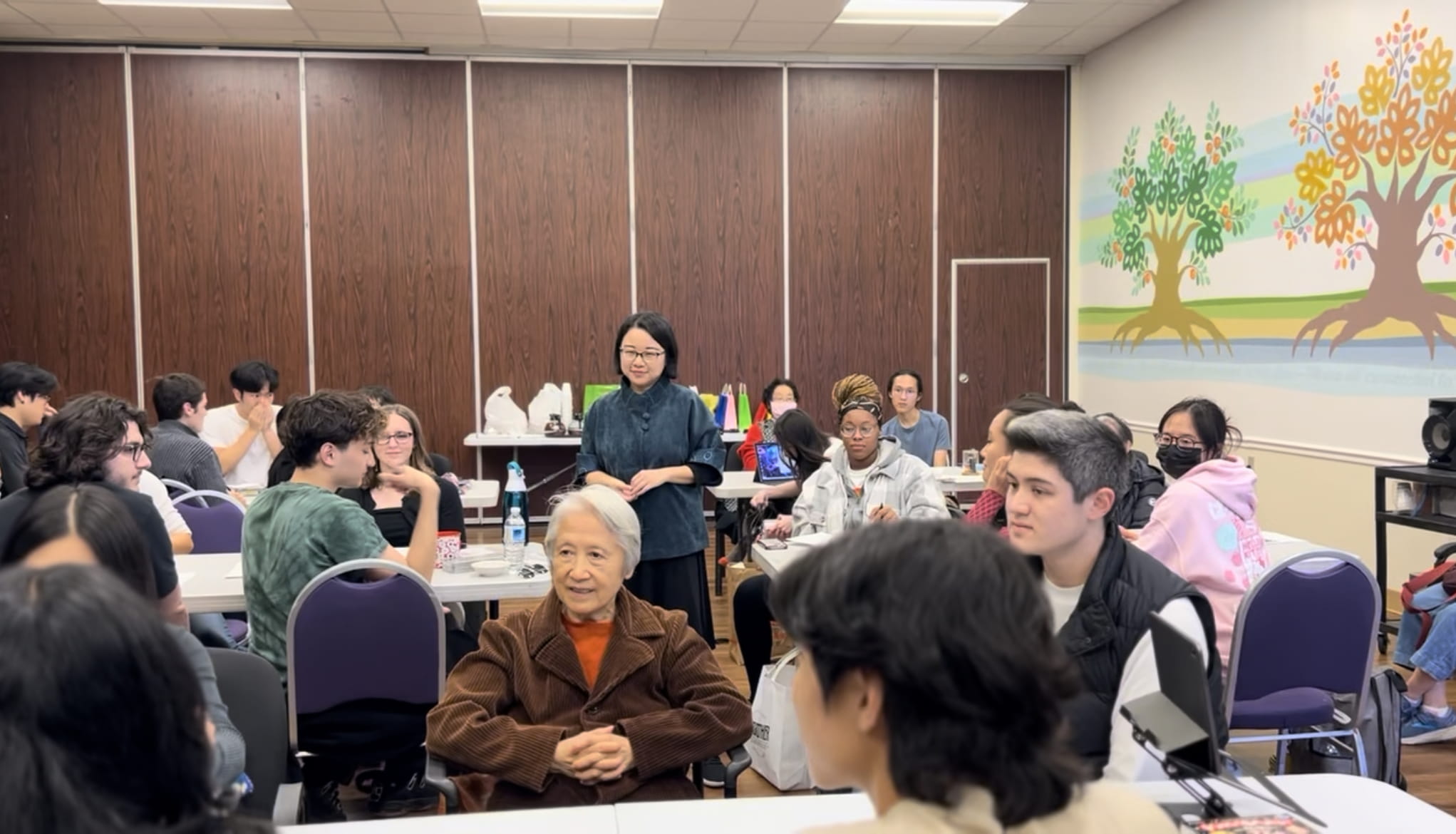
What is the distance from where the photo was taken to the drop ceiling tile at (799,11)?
25.6 ft

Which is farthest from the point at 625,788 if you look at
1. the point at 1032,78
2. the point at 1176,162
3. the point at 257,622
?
the point at 1032,78

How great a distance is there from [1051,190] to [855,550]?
920 centimetres

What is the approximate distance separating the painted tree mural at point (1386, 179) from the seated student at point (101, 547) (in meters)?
5.72

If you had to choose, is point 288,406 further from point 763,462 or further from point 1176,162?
point 1176,162

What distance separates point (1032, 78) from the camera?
9.63 meters

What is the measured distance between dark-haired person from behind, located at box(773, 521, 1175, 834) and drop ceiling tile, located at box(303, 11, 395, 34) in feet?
25.9

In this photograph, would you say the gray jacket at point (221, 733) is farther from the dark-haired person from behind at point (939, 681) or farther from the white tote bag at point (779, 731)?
the white tote bag at point (779, 731)

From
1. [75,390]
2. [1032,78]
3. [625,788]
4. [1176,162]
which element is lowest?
[625,788]

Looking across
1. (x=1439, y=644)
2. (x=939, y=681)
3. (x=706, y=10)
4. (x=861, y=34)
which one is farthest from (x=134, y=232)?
(x=939, y=681)

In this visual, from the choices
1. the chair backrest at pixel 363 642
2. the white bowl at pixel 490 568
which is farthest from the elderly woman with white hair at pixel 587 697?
the white bowl at pixel 490 568

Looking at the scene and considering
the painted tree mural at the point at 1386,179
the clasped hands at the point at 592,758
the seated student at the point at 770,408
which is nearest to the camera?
the clasped hands at the point at 592,758

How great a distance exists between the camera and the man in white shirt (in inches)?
259

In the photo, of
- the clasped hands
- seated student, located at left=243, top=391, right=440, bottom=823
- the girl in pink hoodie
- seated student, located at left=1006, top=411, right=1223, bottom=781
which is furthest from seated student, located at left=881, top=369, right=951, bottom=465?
the clasped hands

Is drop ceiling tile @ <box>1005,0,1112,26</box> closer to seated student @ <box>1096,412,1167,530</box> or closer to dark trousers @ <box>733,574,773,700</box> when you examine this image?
seated student @ <box>1096,412,1167,530</box>
